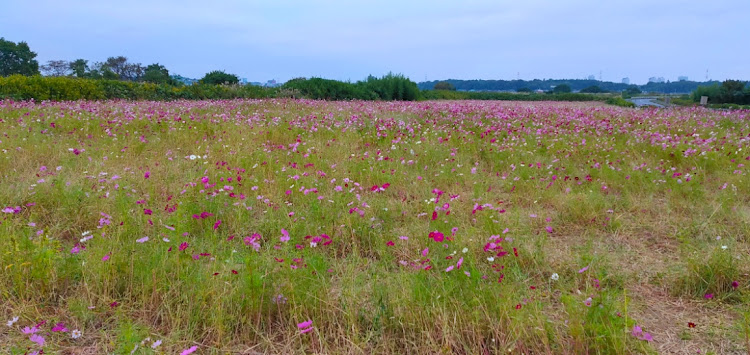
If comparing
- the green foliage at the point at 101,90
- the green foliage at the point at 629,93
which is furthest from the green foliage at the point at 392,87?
the green foliage at the point at 629,93

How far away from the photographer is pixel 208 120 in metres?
7.67

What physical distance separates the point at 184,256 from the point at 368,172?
8.07ft

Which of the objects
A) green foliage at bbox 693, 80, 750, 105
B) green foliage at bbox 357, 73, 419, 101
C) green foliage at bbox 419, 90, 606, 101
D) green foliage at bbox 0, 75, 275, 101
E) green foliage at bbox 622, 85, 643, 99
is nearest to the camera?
green foliage at bbox 0, 75, 275, 101

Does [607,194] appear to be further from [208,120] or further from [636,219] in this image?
[208,120]

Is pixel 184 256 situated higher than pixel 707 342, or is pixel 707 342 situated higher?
pixel 184 256

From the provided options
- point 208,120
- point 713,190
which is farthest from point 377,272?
point 208,120

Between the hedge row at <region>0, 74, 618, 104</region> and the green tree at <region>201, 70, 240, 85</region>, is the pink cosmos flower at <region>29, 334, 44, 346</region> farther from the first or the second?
the green tree at <region>201, 70, 240, 85</region>

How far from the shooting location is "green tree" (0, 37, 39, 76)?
35.1 meters

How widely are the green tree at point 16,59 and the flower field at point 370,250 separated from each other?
38551 mm

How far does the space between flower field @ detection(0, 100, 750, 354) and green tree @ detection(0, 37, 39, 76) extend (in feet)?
126

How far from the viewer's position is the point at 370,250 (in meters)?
3.01

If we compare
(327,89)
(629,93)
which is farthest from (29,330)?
(629,93)

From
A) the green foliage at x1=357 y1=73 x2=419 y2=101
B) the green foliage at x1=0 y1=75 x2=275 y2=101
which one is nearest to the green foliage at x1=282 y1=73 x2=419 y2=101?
the green foliage at x1=357 y1=73 x2=419 y2=101

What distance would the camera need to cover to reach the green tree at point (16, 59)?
35.1 metres
